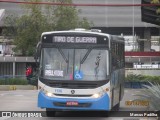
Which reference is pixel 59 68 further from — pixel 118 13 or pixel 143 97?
pixel 118 13

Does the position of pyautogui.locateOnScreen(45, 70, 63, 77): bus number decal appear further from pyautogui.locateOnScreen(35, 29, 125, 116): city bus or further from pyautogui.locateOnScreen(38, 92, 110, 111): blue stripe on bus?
pyautogui.locateOnScreen(38, 92, 110, 111): blue stripe on bus

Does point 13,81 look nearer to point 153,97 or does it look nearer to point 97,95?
point 97,95

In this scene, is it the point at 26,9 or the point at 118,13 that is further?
the point at 118,13

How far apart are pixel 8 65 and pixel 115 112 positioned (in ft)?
114

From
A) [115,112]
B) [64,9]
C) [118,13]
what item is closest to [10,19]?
[64,9]

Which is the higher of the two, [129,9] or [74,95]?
[129,9]

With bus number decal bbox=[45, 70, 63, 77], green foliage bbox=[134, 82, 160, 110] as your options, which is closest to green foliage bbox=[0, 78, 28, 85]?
bus number decal bbox=[45, 70, 63, 77]

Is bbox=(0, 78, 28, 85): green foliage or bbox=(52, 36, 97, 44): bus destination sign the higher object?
bbox=(52, 36, 97, 44): bus destination sign

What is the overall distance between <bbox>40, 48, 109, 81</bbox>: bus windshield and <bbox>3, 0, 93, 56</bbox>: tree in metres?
38.7

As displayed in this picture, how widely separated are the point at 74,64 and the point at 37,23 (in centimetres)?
3974

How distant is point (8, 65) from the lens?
54281 millimetres

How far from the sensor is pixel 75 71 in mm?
17266

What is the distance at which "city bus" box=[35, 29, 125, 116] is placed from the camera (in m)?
17.1

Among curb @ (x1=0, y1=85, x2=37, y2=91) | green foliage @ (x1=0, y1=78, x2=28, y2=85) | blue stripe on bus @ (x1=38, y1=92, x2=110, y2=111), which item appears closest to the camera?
blue stripe on bus @ (x1=38, y1=92, x2=110, y2=111)
